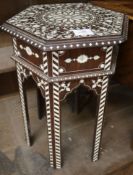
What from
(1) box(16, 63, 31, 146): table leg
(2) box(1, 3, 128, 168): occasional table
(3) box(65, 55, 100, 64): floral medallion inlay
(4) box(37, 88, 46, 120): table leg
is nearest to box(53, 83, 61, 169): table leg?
(2) box(1, 3, 128, 168): occasional table

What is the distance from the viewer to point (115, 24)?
96 cm

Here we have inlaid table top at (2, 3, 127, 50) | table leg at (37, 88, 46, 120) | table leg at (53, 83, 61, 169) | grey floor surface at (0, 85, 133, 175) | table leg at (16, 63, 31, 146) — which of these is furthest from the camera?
table leg at (37, 88, 46, 120)

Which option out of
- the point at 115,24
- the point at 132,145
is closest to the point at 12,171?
the point at 132,145

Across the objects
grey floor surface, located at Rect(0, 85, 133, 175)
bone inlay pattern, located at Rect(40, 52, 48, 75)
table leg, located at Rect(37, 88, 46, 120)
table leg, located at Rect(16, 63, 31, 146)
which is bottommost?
grey floor surface, located at Rect(0, 85, 133, 175)

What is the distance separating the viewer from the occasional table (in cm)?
83

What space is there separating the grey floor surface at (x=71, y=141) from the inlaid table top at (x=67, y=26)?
649mm

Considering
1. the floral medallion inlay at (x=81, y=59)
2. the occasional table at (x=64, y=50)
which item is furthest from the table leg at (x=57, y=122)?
the floral medallion inlay at (x=81, y=59)

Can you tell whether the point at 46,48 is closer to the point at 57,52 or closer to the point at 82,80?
the point at 57,52

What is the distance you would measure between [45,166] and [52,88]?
48 cm

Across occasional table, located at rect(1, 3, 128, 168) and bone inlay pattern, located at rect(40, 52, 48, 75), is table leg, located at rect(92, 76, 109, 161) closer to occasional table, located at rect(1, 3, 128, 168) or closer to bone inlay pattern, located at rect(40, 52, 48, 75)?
occasional table, located at rect(1, 3, 128, 168)

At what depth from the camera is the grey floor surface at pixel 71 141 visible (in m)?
1.20

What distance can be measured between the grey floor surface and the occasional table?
211mm

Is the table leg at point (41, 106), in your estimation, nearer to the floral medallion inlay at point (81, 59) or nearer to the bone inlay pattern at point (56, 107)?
the bone inlay pattern at point (56, 107)

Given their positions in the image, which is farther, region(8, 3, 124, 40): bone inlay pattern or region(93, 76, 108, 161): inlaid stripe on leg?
region(93, 76, 108, 161): inlaid stripe on leg
